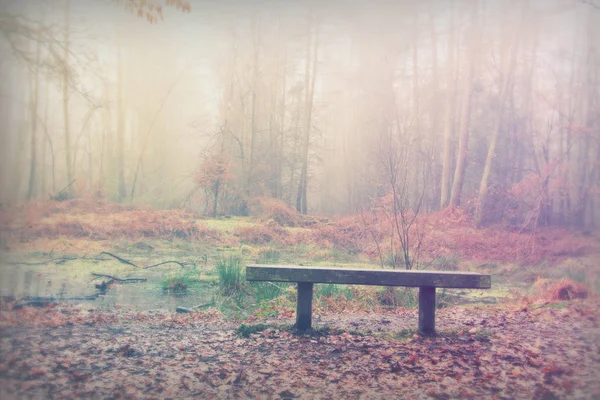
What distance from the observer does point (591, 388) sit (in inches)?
120

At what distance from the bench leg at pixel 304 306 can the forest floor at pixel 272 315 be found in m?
0.11

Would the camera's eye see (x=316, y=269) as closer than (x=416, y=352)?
No

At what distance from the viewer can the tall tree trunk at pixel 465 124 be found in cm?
749

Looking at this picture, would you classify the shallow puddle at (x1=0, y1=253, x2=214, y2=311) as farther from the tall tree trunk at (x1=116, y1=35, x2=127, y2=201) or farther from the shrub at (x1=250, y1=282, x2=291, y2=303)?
the tall tree trunk at (x1=116, y1=35, x2=127, y2=201)

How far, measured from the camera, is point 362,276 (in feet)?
12.9

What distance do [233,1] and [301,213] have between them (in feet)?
11.9

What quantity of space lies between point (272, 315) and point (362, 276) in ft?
5.12

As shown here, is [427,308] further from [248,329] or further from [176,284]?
[176,284]

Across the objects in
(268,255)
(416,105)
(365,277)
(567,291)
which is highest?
(416,105)

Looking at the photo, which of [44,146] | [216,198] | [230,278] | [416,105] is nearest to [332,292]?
[230,278]

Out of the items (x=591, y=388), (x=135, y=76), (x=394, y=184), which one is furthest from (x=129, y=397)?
(x=135, y=76)

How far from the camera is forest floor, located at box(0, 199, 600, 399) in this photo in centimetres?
307

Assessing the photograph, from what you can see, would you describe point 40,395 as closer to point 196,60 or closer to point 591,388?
point 591,388

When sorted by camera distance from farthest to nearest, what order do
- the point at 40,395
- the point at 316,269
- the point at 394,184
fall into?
the point at 394,184 < the point at 316,269 < the point at 40,395
